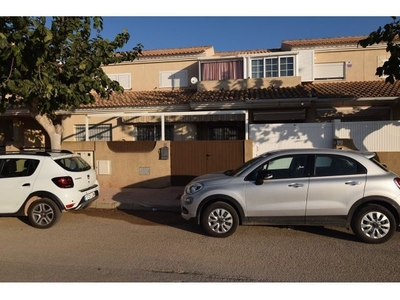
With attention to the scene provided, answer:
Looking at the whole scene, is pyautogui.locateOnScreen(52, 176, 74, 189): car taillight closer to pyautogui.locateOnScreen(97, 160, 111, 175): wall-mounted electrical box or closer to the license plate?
the license plate

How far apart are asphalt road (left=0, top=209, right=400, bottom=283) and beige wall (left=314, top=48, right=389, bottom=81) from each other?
10.9 metres

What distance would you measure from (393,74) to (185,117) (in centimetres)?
742

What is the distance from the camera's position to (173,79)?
14906 millimetres

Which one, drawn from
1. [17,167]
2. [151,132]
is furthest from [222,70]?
[17,167]

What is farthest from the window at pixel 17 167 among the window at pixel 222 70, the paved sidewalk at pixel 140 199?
the window at pixel 222 70

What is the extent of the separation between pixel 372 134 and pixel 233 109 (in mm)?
4811

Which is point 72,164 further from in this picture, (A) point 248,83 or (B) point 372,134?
(A) point 248,83

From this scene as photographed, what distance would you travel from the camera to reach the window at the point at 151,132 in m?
12.4

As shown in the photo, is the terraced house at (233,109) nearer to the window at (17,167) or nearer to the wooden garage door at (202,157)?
the wooden garage door at (202,157)

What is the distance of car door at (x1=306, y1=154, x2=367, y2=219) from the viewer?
4.71m

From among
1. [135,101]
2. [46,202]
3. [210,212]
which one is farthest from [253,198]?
[135,101]

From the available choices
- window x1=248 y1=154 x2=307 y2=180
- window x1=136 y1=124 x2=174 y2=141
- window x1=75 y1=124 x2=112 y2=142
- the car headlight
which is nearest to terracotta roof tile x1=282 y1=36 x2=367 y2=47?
window x1=136 y1=124 x2=174 y2=141

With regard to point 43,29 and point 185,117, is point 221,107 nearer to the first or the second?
→ point 185,117

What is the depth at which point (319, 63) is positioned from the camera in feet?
45.7
